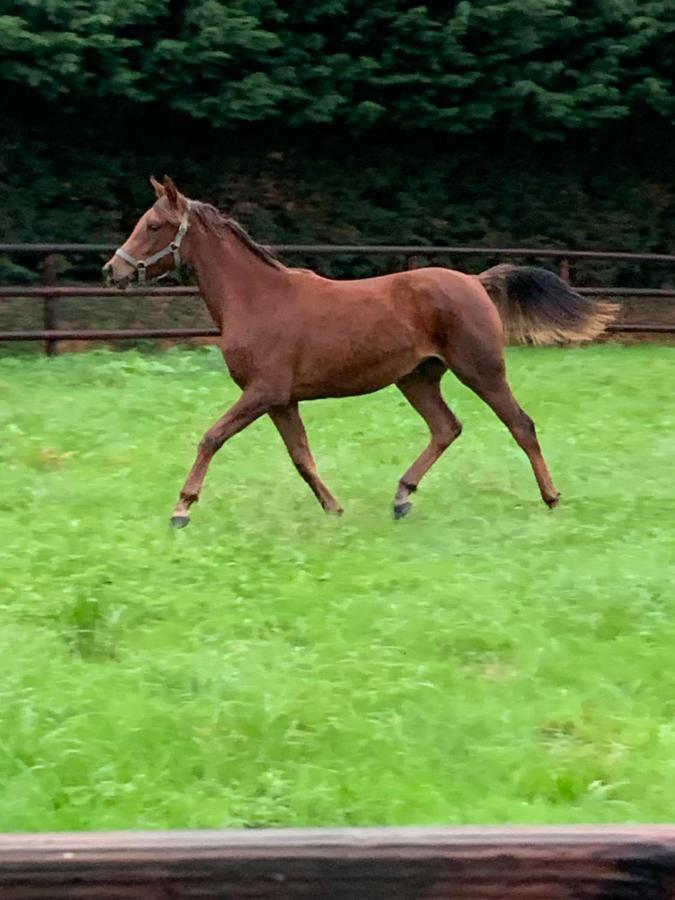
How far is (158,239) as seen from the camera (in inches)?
290

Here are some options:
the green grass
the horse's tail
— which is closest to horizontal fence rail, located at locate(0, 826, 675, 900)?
the green grass

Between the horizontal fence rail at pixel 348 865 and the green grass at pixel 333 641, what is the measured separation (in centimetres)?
213

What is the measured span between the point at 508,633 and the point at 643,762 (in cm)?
124

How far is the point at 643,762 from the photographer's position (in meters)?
3.92

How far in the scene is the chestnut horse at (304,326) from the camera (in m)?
7.20

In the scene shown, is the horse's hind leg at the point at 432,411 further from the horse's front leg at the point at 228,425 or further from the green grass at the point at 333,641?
the horse's front leg at the point at 228,425

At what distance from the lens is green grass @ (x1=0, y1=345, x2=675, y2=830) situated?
3.79m

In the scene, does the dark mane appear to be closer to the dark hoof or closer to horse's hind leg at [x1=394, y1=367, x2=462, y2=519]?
horse's hind leg at [x1=394, y1=367, x2=462, y2=519]

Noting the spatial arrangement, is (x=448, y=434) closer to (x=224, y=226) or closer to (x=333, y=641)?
(x=224, y=226)

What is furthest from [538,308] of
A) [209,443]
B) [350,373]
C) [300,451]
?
[209,443]

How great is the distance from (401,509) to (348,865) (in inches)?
235

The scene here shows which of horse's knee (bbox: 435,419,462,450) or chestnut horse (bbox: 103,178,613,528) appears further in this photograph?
horse's knee (bbox: 435,419,462,450)

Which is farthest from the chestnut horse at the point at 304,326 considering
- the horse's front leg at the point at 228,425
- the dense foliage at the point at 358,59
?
the dense foliage at the point at 358,59

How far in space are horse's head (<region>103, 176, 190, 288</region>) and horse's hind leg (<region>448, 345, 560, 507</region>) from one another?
164 cm
